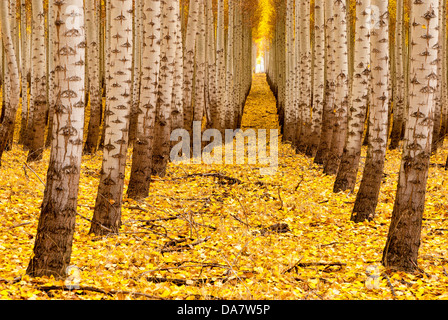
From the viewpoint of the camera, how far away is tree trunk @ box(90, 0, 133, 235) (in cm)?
552

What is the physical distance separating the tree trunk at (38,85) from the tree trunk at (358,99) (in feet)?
23.7

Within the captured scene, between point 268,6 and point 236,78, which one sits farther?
point 268,6

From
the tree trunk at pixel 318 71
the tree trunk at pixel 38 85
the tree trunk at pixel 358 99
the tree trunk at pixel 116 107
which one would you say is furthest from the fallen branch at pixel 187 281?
the tree trunk at pixel 318 71

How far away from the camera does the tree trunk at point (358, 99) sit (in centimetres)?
734

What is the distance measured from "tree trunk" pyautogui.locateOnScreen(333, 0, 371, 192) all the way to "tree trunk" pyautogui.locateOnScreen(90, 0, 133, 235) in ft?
13.9

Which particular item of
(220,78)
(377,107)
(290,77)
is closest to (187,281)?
(377,107)

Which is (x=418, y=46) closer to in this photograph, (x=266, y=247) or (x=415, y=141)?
(x=415, y=141)

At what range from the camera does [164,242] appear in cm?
571

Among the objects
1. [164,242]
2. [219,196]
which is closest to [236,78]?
[219,196]

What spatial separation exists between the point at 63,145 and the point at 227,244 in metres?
2.71

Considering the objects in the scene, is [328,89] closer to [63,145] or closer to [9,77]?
[9,77]

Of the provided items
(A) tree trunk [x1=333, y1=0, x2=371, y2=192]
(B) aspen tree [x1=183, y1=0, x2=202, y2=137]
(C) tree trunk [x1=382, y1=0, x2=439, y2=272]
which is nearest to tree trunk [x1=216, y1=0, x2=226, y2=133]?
(B) aspen tree [x1=183, y1=0, x2=202, y2=137]

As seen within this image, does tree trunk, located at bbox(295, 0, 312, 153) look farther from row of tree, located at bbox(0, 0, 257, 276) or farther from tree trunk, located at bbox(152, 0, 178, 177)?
tree trunk, located at bbox(152, 0, 178, 177)
